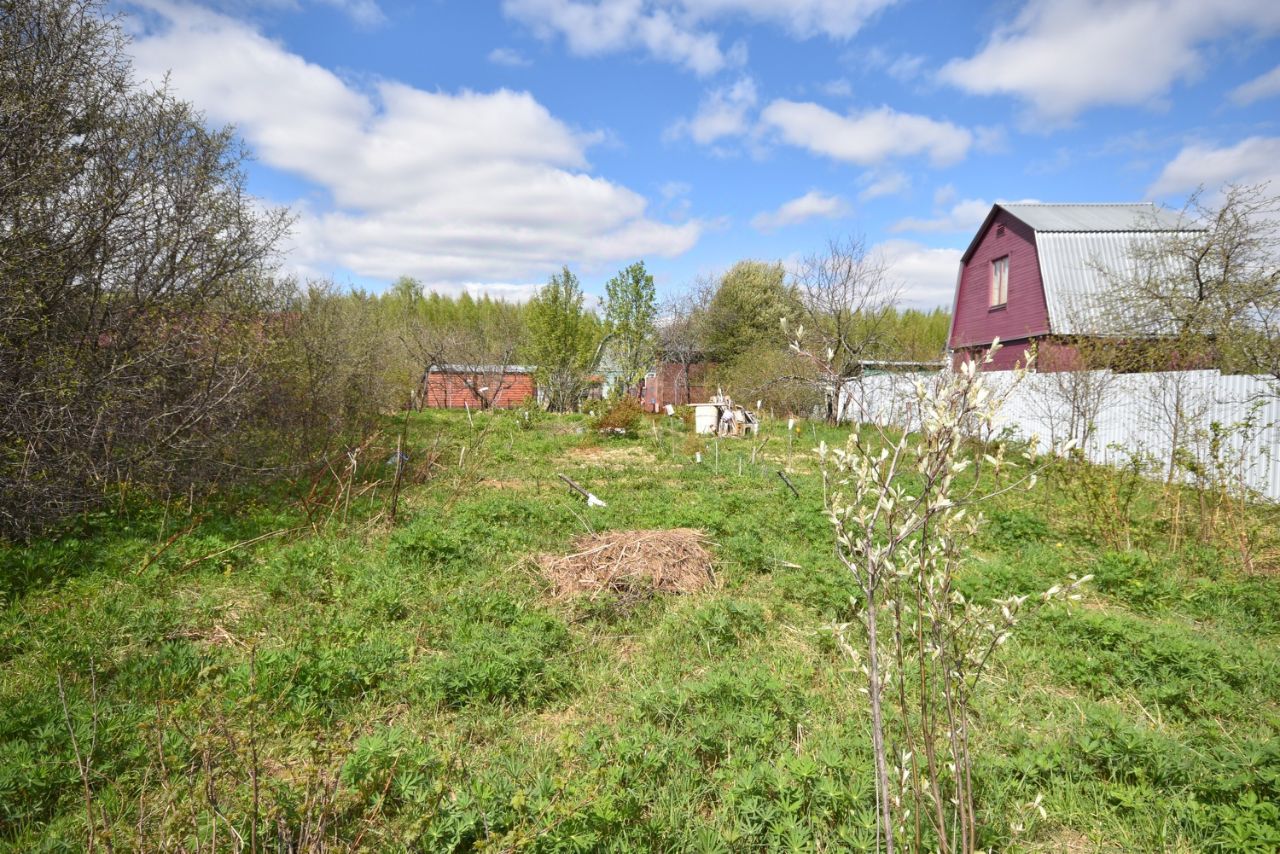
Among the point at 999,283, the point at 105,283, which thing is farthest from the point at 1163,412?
the point at 105,283

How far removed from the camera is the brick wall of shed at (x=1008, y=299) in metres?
16.1

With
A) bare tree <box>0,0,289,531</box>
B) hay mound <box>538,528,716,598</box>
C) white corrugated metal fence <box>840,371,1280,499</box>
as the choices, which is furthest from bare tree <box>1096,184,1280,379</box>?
bare tree <box>0,0,289,531</box>

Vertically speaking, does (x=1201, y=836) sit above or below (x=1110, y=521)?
below

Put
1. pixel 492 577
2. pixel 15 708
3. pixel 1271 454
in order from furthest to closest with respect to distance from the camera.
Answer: pixel 1271 454 → pixel 492 577 → pixel 15 708

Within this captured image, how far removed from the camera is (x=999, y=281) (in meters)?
18.0

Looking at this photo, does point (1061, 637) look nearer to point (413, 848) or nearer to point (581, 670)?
point (581, 670)

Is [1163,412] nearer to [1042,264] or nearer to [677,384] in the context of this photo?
[1042,264]

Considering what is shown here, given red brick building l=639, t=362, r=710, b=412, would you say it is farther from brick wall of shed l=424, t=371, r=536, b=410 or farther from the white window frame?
the white window frame

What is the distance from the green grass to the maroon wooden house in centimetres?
1037

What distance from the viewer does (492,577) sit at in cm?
553

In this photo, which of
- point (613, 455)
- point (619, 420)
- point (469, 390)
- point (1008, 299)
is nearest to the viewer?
point (613, 455)

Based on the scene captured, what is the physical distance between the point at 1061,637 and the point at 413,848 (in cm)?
423

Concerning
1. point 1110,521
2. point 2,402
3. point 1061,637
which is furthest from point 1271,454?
point 2,402

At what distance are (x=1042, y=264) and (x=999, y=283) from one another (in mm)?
2470
